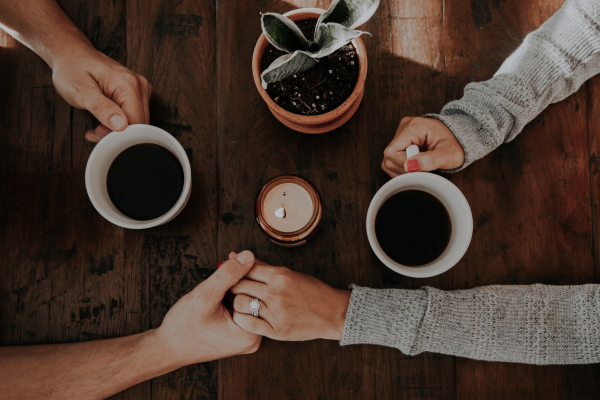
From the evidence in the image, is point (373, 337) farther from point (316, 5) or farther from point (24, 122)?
point (24, 122)

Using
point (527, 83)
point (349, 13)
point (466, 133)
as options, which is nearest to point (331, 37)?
point (349, 13)

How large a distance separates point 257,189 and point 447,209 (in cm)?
43

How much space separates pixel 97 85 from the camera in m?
0.82

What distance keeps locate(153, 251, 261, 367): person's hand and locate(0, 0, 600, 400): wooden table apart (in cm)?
7

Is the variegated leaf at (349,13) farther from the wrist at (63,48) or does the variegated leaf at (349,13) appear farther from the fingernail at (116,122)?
the wrist at (63,48)

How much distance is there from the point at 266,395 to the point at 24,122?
2.96ft

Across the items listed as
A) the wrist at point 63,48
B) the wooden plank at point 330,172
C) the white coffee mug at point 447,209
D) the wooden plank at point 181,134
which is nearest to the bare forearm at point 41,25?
the wrist at point 63,48

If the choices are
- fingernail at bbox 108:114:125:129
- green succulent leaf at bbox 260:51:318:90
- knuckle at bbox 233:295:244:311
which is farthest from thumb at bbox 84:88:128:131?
knuckle at bbox 233:295:244:311

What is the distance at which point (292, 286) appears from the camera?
0.78 m

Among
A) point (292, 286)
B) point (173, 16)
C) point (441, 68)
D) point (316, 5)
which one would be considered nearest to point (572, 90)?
point (441, 68)

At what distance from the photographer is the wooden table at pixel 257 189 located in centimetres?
86

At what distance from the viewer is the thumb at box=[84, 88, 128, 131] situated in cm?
75

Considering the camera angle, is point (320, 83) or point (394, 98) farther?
point (394, 98)

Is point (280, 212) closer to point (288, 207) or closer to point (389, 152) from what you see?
point (288, 207)
